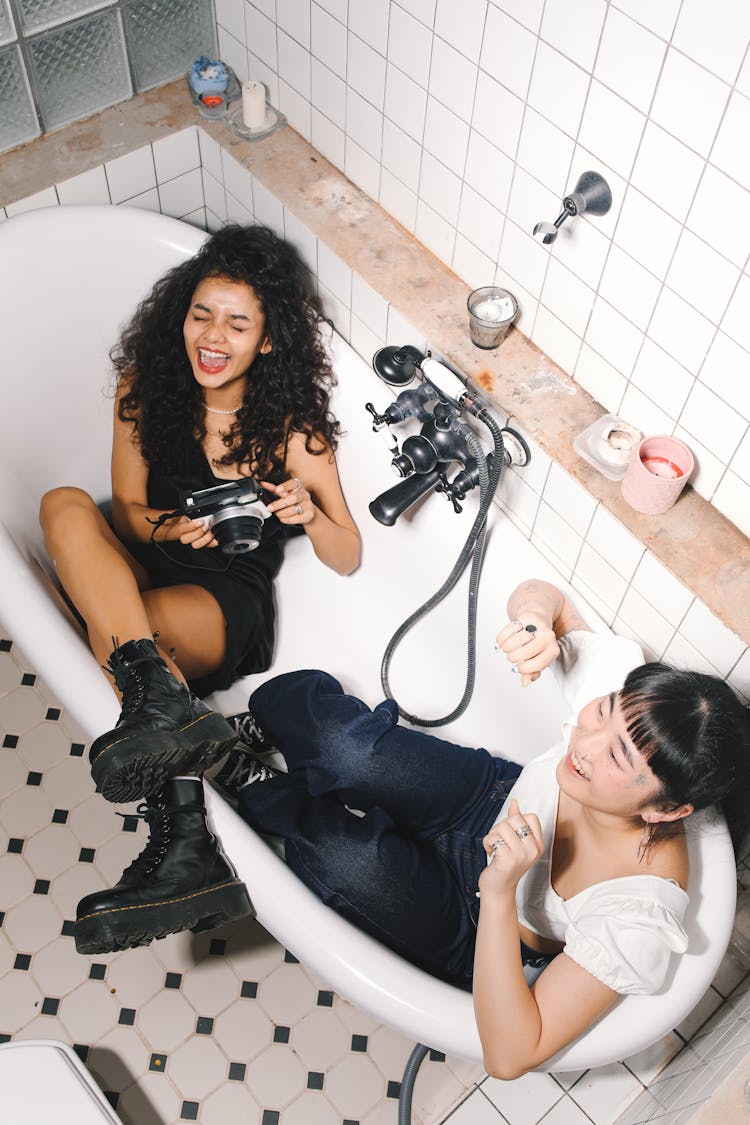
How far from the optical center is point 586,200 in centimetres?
153

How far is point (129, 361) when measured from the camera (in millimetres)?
2078

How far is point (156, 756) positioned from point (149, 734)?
4 cm

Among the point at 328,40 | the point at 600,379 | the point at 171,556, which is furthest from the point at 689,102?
the point at 171,556

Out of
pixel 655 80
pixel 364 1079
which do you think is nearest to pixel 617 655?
pixel 655 80

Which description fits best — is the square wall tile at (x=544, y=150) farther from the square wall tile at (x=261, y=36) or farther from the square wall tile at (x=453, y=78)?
the square wall tile at (x=261, y=36)

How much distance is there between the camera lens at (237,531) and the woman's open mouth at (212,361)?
0.93 feet

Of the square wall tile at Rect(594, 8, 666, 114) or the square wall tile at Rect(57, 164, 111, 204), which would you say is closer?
the square wall tile at Rect(594, 8, 666, 114)

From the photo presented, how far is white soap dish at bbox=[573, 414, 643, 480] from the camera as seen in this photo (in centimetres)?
167

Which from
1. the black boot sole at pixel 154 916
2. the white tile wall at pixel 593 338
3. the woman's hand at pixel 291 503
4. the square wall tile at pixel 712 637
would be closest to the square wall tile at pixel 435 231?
the white tile wall at pixel 593 338

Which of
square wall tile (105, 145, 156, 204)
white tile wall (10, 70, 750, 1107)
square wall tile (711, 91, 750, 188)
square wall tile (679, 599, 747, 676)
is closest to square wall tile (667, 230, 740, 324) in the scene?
white tile wall (10, 70, 750, 1107)

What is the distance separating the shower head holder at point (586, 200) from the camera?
4.95ft

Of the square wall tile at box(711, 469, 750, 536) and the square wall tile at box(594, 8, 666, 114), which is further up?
the square wall tile at box(594, 8, 666, 114)

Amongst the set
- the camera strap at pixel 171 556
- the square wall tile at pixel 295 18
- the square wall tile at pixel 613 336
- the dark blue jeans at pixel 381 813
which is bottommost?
the dark blue jeans at pixel 381 813

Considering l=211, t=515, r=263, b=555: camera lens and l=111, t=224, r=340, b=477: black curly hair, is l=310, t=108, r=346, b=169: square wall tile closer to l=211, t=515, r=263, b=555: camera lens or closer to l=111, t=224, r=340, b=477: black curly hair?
l=111, t=224, r=340, b=477: black curly hair
